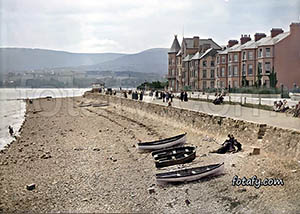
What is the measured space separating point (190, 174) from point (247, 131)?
5325mm

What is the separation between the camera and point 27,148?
22953mm

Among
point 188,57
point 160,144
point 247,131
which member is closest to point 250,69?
point 188,57

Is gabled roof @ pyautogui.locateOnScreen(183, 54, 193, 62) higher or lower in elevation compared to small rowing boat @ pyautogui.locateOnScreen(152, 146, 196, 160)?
higher

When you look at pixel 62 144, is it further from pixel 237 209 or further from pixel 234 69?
pixel 234 69

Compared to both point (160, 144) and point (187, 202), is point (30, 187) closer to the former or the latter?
point (187, 202)

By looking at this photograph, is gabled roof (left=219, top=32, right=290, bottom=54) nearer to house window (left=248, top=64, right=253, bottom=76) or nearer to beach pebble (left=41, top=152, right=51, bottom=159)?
house window (left=248, top=64, right=253, bottom=76)

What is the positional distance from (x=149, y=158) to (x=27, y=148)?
9010 mm

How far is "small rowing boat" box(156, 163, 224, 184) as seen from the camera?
517 inches

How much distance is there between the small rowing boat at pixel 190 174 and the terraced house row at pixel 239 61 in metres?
32.8

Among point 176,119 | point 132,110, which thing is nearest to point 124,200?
point 176,119

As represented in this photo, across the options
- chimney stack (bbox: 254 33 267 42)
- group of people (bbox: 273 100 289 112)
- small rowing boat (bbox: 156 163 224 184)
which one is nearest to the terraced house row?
chimney stack (bbox: 254 33 267 42)

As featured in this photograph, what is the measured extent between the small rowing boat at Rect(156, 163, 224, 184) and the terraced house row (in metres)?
32.8

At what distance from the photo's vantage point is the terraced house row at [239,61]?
150ft

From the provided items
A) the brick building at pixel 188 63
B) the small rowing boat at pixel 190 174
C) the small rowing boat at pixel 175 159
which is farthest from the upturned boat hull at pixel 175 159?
the brick building at pixel 188 63
